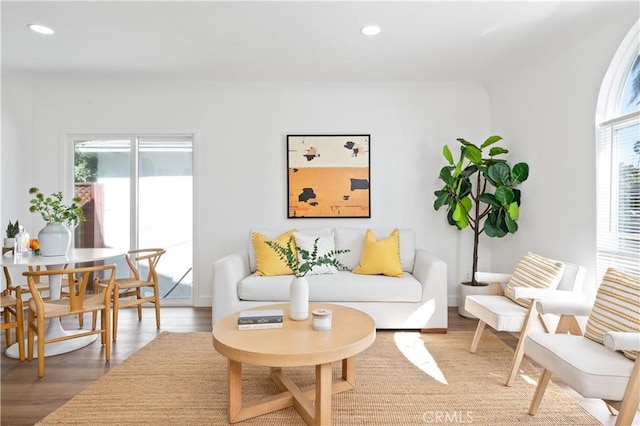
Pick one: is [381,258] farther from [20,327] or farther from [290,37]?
[20,327]

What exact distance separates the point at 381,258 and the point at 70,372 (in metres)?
2.63

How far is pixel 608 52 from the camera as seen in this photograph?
2551 mm

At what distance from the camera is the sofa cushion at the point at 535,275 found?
2502mm

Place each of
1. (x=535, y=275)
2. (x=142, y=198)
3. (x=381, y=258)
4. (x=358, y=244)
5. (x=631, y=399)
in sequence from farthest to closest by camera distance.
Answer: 1. (x=142, y=198)
2. (x=358, y=244)
3. (x=381, y=258)
4. (x=535, y=275)
5. (x=631, y=399)

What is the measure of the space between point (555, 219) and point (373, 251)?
1611mm

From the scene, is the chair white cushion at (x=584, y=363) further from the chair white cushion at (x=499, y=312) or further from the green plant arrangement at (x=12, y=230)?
the green plant arrangement at (x=12, y=230)

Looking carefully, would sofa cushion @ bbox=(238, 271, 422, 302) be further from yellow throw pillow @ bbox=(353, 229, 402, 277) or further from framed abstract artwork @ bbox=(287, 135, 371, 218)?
framed abstract artwork @ bbox=(287, 135, 371, 218)

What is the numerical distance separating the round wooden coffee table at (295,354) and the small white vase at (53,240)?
184 centimetres

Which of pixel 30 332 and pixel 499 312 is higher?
pixel 499 312

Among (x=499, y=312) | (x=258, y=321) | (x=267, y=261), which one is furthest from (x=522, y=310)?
(x=267, y=261)

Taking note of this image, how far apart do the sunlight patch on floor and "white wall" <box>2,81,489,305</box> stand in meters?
1.35

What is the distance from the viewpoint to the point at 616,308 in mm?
1790

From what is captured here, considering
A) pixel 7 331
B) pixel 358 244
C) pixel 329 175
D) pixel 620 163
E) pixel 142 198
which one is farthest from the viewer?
pixel 142 198

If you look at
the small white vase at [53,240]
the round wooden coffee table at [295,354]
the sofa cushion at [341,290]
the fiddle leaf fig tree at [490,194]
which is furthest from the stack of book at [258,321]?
the fiddle leaf fig tree at [490,194]
